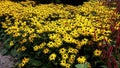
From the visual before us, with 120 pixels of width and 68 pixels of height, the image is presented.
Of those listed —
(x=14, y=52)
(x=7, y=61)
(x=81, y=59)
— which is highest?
(x=81, y=59)

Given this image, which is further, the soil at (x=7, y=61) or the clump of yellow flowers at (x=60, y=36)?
the soil at (x=7, y=61)

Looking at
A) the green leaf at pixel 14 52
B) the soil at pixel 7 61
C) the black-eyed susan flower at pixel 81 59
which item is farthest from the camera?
the green leaf at pixel 14 52

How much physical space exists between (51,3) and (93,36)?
330 cm

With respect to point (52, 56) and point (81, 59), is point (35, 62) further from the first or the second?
point (81, 59)

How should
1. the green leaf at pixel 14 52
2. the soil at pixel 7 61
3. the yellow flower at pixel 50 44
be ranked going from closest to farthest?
the yellow flower at pixel 50 44 < the soil at pixel 7 61 < the green leaf at pixel 14 52

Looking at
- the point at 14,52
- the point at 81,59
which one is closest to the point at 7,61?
the point at 14,52

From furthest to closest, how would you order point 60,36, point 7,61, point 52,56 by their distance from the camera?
point 7,61 → point 60,36 → point 52,56

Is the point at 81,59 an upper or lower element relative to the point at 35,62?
upper

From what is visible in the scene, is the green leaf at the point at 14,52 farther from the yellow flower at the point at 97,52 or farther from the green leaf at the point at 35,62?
the yellow flower at the point at 97,52

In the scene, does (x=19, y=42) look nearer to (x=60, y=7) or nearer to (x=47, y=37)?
(x=47, y=37)

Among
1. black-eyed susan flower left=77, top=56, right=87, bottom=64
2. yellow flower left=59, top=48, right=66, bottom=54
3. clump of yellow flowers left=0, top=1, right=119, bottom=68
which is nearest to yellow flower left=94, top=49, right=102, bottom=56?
clump of yellow flowers left=0, top=1, right=119, bottom=68

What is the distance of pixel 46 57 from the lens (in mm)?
4523

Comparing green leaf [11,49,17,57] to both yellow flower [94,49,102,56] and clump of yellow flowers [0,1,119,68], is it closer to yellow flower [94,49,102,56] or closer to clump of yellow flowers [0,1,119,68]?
clump of yellow flowers [0,1,119,68]

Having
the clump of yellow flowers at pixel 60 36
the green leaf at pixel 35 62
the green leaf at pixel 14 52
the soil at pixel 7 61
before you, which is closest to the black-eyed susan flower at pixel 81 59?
the clump of yellow flowers at pixel 60 36
